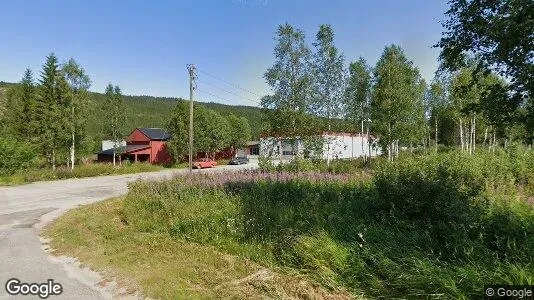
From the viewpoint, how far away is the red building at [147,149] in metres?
52.8

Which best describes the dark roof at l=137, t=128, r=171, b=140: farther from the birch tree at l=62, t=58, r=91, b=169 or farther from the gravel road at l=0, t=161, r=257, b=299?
the gravel road at l=0, t=161, r=257, b=299

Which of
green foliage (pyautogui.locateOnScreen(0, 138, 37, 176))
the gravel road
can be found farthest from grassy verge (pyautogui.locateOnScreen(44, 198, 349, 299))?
green foliage (pyautogui.locateOnScreen(0, 138, 37, 176))

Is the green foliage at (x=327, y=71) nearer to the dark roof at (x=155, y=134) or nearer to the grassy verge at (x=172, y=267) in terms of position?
the grassy verge at (x=172, y=267)

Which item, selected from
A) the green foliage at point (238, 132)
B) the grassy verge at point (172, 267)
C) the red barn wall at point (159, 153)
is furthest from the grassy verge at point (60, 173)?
the green foliage at point (238, 132)

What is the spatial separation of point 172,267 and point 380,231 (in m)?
3.82

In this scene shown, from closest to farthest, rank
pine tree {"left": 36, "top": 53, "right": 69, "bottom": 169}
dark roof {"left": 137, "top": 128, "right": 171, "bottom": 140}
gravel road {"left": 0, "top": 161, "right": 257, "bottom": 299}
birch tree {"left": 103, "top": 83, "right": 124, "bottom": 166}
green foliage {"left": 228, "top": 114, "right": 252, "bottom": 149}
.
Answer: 1. gravel road {"left": 0, "top": 161, "right": 257, "bottom": 299}
2. pine tree {"left": 36, "top": 53, "right": 69, "bottom": 169}
3. birch tree {"left": 103, "top": 83, "right": 124, "bottom": 166}
4. dark roof {"left": 137, "top": 128, "right": 171, "bottom": 140}
5. green foliage {"left": 228, "top": 114, "right": 252, "bottom": 149}

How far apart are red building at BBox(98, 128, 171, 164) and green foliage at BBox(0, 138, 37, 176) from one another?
58.2ft

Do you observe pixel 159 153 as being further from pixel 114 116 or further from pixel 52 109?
pixel 52 109

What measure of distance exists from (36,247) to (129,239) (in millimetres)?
2659

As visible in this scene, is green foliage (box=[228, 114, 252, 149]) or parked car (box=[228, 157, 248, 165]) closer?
parked car (box=[228, 157, 248, 165])

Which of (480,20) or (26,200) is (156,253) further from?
(26,200)

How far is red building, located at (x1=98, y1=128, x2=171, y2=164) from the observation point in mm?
52812

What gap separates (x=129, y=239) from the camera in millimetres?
8305

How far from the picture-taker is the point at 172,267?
6.25 meters
